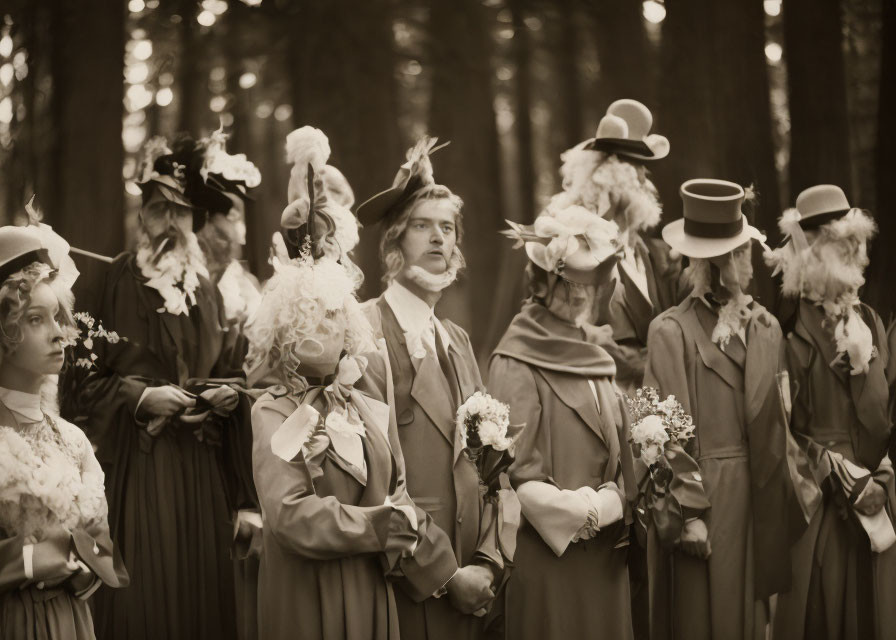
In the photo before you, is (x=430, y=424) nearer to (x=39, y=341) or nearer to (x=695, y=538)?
(x=695, y=538)

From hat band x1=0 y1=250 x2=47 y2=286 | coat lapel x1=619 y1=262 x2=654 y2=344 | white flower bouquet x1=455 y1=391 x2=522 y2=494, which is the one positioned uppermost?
hat band x1=0 y1=250 x2=47 y2=286

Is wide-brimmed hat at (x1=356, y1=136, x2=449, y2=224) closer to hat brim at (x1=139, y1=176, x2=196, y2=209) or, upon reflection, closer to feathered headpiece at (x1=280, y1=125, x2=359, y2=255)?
feathered headpiece at (x1=280, y1=125, x2=359, y2=255)

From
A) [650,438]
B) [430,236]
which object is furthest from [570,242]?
[650,438]

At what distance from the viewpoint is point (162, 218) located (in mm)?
5020

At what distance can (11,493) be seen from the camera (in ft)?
11.9

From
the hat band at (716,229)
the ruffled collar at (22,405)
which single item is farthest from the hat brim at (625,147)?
the ruffled collar at (22,405)

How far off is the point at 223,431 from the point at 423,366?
101 centimetres

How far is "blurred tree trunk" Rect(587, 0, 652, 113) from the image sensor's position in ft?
19.3

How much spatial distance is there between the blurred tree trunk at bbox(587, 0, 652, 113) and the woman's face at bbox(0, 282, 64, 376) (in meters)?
2.96

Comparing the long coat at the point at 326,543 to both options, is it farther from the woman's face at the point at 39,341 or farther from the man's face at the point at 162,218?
the man's face at the point at 162,218

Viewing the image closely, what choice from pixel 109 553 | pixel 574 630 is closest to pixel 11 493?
pixel 109 553

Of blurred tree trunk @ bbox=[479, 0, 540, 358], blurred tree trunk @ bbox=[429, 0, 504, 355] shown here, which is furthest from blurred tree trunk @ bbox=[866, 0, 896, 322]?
blurred tree trunk @ bbox=[429, 0, 504, 355]

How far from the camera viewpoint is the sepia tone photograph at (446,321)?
3.70 m

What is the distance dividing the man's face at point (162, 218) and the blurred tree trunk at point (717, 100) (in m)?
2.18
